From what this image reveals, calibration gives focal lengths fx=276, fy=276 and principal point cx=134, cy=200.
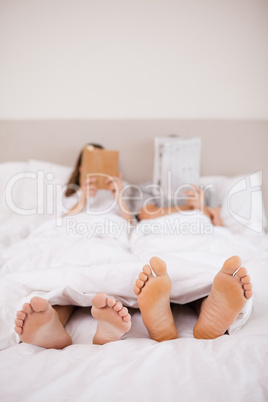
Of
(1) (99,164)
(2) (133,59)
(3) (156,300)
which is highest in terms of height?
(2) (133,59)

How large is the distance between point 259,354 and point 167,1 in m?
1.89

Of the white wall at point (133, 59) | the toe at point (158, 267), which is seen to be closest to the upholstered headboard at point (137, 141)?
the white wall at point (133, 59)

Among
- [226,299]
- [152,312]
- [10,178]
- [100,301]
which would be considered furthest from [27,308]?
[10,178]

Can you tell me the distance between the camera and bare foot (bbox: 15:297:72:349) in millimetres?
564

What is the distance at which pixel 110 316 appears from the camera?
0.58 metres

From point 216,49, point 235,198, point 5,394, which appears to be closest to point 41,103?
point 216,49

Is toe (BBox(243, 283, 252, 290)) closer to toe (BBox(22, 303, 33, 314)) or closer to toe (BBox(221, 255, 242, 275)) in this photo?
toe (BBox(221, 255, 242, 275))

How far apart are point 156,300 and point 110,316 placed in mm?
105

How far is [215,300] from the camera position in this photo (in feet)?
2.00

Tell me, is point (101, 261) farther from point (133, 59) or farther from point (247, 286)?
point (133, 59)

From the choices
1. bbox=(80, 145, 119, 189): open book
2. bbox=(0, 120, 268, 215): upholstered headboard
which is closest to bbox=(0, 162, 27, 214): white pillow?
bbox=(0, 120, 268, 215): upholstered headboard

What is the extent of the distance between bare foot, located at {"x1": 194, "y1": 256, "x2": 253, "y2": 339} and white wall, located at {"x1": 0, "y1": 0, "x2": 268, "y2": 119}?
1339mm

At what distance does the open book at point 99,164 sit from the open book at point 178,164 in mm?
266

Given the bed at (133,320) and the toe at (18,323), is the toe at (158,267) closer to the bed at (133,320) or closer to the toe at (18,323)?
the bed at (133,320)
